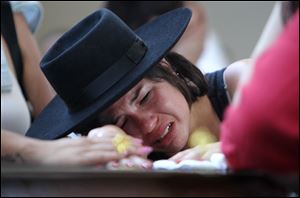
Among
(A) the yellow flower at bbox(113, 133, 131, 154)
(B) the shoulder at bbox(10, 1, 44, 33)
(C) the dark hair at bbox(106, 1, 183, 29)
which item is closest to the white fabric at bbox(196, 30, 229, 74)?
(C) the dark hair at bbox(106, 1, 183, 29)

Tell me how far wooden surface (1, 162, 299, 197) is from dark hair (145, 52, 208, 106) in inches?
26.7

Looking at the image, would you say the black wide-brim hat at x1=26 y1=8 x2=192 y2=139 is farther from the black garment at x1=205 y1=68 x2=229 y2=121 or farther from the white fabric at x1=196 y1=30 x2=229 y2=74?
the white fabric at x1=196 y1=30 x2=229 y2=74

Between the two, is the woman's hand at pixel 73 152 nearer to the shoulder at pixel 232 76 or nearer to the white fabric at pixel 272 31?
the white fabric at pixel 272 31

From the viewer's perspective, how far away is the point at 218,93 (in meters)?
1.52

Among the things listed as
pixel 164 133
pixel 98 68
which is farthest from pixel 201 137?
pixel 98 68

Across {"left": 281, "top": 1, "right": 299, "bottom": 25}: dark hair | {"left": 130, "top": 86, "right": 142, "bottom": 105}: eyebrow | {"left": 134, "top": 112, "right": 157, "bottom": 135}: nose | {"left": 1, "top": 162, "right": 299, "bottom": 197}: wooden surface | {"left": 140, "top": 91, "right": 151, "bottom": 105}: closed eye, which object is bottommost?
{"left": 134, "top": 112, "right": 157, "bottom": 135}: nose

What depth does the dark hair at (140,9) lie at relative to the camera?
7.51ft

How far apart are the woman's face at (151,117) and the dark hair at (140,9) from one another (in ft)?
3.26

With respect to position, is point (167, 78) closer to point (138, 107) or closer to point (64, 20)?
point (138, 107)

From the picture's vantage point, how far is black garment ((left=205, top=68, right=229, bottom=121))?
4.92 feet

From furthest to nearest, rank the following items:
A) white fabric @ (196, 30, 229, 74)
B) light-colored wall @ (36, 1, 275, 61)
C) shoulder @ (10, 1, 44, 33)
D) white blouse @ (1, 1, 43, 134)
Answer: light-colored wall @ (36, 1, 275, 61), white fabric @ (196, 30, 229, 74), shoulder @ (10, 1, 44, 33), white blouse @ (1, 1, 43, 134)

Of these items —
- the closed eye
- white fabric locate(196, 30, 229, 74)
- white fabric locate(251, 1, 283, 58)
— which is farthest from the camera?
white fabric locate(196, 30, 229, 74)

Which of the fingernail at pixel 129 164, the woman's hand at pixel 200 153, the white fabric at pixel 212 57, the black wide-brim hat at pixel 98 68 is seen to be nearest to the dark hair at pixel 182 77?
the black wide-brim hat at pixel 98 68

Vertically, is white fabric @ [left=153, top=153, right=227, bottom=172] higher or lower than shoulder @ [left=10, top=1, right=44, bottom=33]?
higher
